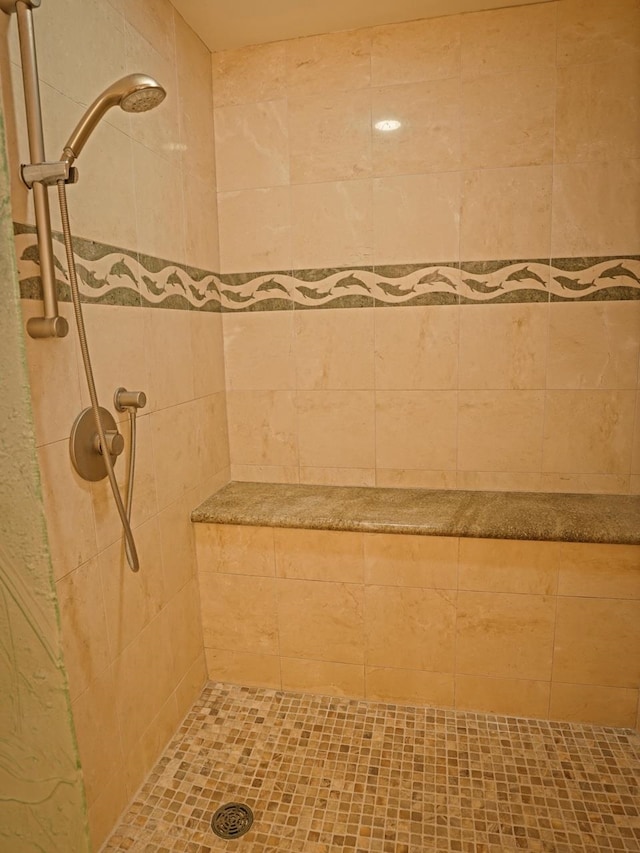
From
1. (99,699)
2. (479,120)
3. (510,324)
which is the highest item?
(479,120)

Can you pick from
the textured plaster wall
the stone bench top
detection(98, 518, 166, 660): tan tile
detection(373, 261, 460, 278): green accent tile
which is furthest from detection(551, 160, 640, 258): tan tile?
the textured plaster wall

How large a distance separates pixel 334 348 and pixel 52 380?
3.95ft

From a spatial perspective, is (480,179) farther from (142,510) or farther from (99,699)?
(99,699)

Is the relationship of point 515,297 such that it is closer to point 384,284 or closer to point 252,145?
point 384,284

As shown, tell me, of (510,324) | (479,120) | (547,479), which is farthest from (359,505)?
(479,120)

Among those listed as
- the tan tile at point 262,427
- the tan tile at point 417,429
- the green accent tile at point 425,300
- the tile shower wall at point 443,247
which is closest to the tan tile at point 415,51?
the tile shower wall at point 443,247

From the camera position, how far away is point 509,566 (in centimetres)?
184

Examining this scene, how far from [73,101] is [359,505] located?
1.52 m

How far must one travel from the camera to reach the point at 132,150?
1588 millimetres

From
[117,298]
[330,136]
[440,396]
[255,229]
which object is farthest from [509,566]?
[330,136]

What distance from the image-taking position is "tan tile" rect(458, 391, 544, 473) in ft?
6.90

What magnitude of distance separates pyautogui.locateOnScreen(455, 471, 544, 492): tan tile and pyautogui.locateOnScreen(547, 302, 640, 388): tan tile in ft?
1.27

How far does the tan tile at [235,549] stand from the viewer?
78.9 inches

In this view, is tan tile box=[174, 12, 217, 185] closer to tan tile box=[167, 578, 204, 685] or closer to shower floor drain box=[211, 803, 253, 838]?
tan tile box=[167, 578, 204, 685]
